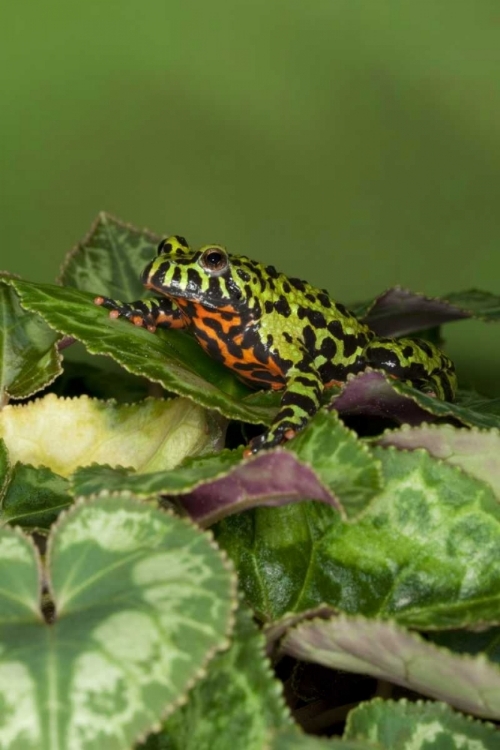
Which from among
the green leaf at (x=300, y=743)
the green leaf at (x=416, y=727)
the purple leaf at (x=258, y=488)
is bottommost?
the green leaf at (x=416, y=727)

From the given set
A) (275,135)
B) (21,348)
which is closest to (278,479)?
(21,348)

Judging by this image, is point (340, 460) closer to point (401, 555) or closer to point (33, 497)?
point (401, 555)

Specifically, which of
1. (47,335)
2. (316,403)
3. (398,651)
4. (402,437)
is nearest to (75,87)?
(47,335)

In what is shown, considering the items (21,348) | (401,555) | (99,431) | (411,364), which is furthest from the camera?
(411,364)

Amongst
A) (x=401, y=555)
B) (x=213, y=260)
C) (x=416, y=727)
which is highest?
(x=213, y=260)

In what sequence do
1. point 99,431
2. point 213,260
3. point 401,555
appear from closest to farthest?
point 401,555
point 99,431
point 213,260

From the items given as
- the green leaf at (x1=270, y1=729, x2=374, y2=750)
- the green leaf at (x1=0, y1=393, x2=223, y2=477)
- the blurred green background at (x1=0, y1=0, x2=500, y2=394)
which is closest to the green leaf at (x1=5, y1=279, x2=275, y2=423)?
the green leaf at (x1=0, y1=393, x2=223, y2=477)

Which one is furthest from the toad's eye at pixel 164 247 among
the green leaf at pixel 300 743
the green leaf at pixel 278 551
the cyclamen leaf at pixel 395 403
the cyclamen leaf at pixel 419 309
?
the green leaf at pixel 300 743

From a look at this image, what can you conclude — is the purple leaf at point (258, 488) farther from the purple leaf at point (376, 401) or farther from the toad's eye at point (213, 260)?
the toad's eye at point (213, 260)
